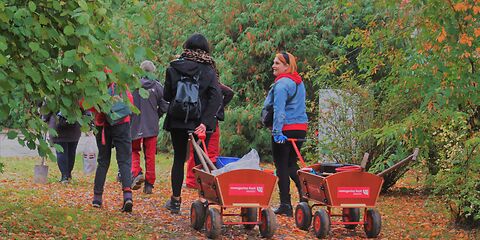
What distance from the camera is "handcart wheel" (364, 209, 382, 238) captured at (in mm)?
8734

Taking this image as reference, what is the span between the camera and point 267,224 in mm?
8352

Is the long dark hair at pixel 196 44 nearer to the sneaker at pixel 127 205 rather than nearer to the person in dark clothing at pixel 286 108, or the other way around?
the person in dark clothing at pixel 286 108

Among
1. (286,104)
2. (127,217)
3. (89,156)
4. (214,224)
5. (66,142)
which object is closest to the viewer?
(214,224)

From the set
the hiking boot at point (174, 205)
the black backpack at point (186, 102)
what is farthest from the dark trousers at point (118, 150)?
the black backpack at point (186, 102)

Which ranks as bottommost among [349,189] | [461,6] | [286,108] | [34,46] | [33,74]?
[349,189]

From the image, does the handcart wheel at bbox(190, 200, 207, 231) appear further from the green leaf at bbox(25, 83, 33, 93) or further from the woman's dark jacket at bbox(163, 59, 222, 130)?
the green leaf at bbox(25, 83, 33, 93)

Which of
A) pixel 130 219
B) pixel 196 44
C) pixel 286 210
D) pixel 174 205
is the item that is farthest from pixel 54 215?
pixel 286 210

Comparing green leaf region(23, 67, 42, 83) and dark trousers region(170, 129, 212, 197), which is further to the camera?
dark trousers region(170, 129, 212, 197)

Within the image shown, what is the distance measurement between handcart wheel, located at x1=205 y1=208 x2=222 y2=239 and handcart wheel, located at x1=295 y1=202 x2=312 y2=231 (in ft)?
3.74

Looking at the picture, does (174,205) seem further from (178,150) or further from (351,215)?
(351,215)

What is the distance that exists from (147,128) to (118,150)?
2.29 metres

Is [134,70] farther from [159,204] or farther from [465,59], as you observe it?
[159,204]

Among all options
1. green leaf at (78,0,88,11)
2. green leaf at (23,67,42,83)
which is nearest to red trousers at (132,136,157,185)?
green leaf at (23,67,42,83)

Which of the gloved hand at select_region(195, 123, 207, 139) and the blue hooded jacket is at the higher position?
the blue hooded jacket
